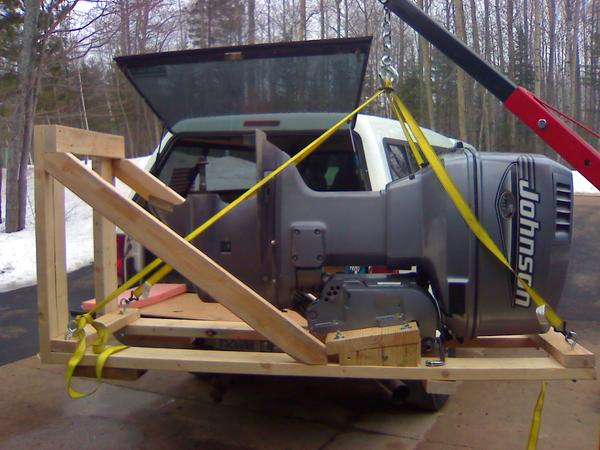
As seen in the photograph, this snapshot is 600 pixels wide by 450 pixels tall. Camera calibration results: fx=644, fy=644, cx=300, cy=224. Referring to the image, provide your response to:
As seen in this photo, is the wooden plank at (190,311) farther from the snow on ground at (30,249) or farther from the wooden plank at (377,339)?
the snow on ground at (30,249)

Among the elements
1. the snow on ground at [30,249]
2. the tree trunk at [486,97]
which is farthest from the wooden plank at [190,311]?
the tree trunk at [486,97]

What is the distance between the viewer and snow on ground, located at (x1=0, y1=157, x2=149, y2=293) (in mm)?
9719

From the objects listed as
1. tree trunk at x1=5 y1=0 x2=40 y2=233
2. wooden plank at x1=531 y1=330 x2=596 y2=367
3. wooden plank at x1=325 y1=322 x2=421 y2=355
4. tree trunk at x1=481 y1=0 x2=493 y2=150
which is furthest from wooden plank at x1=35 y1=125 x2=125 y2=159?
tree trunk at x1=481 y1=0 x2=493 y2=150

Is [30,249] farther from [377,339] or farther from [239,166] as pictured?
[377,339]

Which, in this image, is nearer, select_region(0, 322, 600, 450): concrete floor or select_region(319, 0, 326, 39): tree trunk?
select_region(0, 322, 600, 450): concrete floor

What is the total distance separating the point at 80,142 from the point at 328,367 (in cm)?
155

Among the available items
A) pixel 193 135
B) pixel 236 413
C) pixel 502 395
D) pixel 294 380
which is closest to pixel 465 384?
pixel 502 395

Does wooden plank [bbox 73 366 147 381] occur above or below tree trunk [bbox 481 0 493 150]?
below

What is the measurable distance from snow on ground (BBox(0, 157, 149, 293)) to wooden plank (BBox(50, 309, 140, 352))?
4163 mm

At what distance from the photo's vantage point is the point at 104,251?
3480 millimetres

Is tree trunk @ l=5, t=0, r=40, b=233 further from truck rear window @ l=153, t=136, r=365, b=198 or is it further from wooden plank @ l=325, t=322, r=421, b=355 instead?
wooden plank @ l=325, t=322, r=421, b=355

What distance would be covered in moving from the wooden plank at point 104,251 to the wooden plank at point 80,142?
0.33 ft

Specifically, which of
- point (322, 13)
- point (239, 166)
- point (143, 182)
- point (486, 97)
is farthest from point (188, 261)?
point (486, 97)

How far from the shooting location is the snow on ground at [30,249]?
31.9ft
